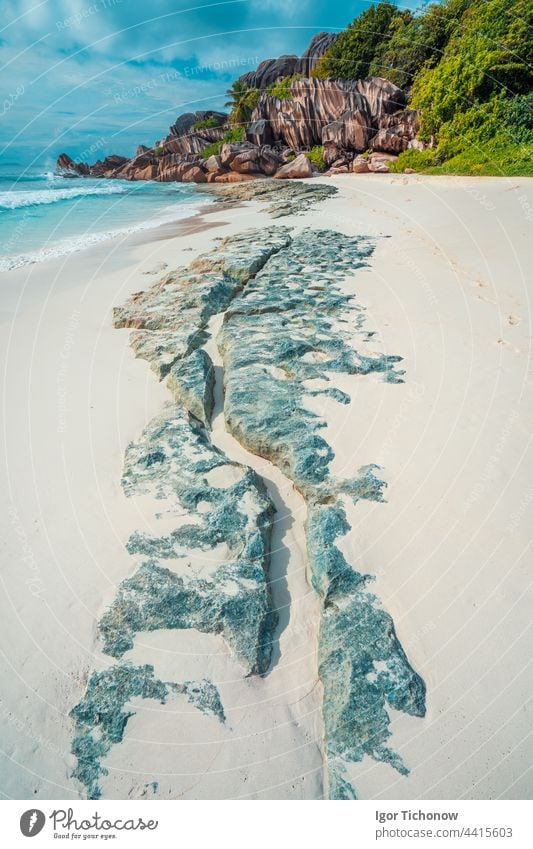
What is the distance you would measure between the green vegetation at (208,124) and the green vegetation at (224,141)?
4.48 metres

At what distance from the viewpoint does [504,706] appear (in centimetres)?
Result: 250

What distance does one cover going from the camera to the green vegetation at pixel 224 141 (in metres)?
37.7

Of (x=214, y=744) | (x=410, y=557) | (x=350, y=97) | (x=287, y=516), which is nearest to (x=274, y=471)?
(x=287, y=516)

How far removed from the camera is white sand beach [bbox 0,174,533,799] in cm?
234

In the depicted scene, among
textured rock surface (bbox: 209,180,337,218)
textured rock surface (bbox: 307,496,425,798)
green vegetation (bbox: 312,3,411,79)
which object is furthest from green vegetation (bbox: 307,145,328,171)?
textured rock surface (bbox: 307,496,425,798)

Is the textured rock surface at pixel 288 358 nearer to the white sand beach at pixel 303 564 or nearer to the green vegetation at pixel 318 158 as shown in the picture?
the white sand beach at pixel 303 564

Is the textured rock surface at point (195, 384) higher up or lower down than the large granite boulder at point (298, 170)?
lower down

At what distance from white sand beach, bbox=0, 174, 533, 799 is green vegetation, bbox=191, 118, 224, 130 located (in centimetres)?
4725

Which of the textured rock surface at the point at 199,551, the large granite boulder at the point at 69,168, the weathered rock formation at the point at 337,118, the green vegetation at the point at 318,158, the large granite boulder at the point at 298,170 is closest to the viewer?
the textured rock surface at the point at 199,551

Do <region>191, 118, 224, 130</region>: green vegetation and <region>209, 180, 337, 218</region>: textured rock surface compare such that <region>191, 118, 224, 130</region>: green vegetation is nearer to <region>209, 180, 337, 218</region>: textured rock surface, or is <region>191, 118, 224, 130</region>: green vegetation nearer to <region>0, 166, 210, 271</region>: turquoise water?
<region>0, 166, 210, 271</region>: turquoise water

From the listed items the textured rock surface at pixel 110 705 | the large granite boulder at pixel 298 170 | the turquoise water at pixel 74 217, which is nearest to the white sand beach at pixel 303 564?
the textured rock surface at pixel 110 705
